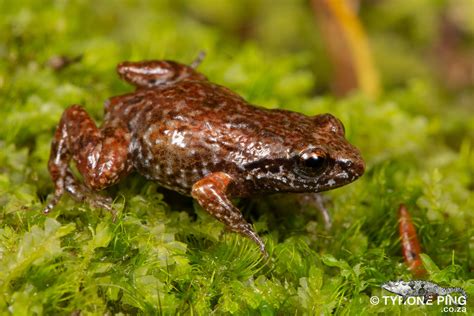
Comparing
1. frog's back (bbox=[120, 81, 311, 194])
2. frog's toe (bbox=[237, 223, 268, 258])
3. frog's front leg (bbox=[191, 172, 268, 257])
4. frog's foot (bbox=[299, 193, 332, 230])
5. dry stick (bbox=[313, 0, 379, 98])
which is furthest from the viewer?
dry stick (bbox=[313, 0, 379, 98])

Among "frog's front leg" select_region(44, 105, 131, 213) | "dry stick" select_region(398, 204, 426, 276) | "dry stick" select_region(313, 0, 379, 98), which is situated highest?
"dry stick" select_region(313, 0, 379, 98)

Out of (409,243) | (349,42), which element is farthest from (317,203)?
(349,42)

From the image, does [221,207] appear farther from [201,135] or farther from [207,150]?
[201,135]

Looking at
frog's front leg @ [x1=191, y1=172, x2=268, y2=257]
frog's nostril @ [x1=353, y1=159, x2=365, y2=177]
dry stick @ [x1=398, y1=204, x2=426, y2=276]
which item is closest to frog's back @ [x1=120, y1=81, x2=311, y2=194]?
frog's front leg @ [x1=191, y1=172, x2=268, y2=257]

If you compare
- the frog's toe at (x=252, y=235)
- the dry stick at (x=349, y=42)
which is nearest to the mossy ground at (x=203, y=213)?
the frog's toe at (x=252, y=235)

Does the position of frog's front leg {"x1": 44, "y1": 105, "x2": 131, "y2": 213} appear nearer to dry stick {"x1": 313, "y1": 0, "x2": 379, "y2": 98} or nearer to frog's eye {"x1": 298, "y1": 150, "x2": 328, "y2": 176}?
frog's eye {"x1": 298, "y1": 150, "x2": 328, "y2": 176}

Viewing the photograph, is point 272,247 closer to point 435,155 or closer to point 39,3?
point 435,155

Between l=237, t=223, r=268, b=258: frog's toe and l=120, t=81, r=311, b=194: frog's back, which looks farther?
l=120, t=81, r=311, b=194: frog's back

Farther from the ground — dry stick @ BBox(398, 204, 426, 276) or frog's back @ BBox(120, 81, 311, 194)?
frog's back @ BBox(120, 81, 311, 194)
